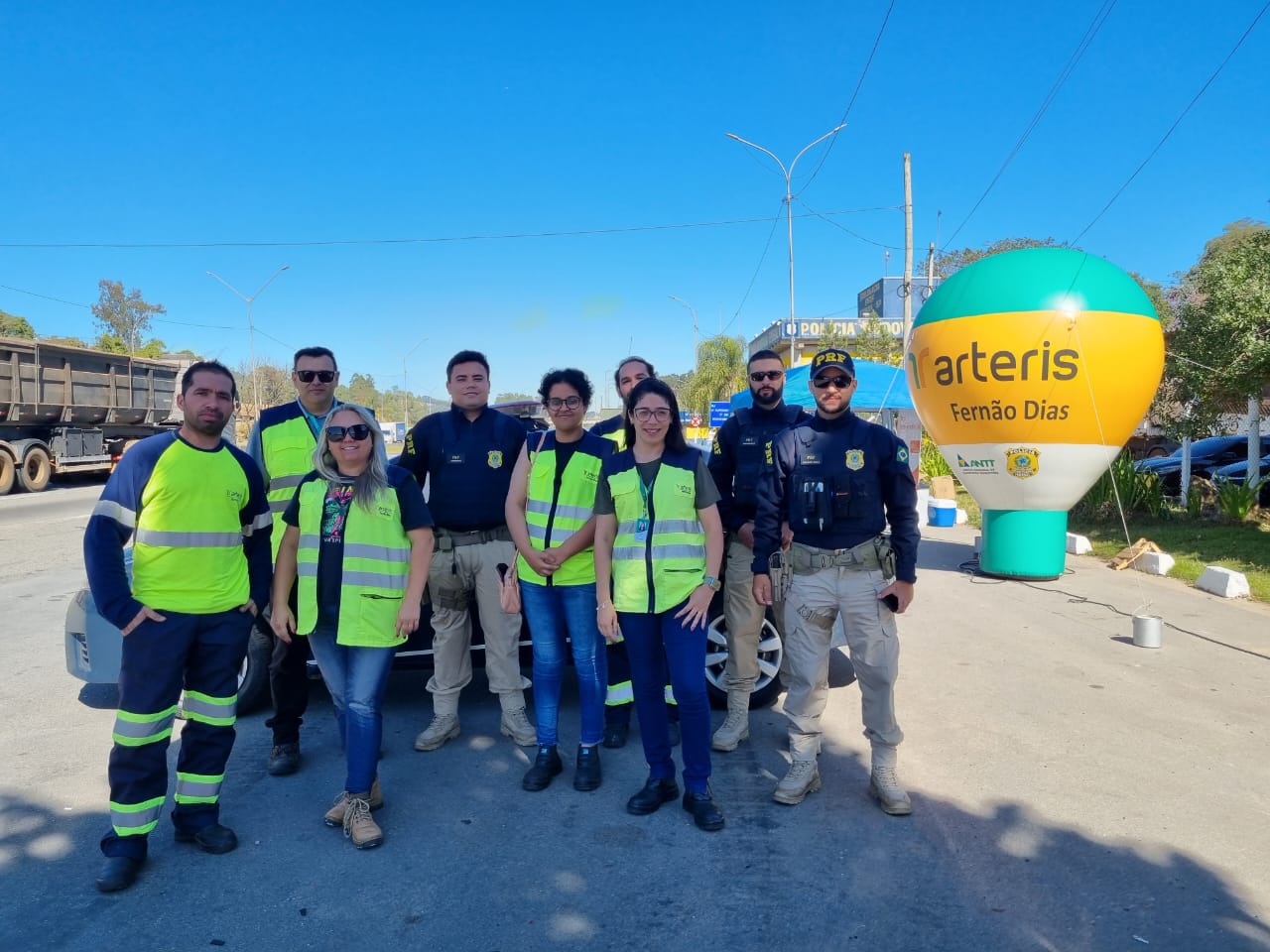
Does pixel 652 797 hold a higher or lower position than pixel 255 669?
lower

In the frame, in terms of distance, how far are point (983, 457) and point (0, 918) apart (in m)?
7.79

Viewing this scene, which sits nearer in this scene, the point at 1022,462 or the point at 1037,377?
the point at 1037,377

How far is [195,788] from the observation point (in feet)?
10.8

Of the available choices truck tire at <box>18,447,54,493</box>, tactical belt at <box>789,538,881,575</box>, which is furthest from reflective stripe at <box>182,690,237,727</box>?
truck tire at <box>18,447,54,493</box>

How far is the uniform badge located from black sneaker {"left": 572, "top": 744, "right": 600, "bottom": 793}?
560cm

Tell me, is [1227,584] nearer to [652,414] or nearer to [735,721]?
[735,721]

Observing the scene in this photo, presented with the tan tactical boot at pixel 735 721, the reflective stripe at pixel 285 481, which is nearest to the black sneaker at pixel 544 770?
the tan tactical boot at pixel 735 721

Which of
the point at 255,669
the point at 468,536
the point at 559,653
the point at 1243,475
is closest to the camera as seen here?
the point at 559,653

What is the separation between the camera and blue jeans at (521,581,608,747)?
3.86 metres

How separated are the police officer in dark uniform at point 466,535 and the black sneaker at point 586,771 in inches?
20.0

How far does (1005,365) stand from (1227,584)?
297 cm

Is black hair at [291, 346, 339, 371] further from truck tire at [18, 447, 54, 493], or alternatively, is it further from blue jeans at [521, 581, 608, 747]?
truck tire at [18, 447, 54, 493]

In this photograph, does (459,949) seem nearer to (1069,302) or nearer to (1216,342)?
(1069,302)

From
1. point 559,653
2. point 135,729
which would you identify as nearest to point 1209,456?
point 559,653
